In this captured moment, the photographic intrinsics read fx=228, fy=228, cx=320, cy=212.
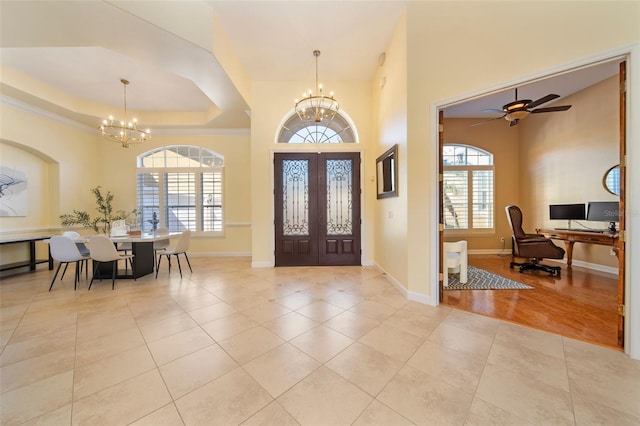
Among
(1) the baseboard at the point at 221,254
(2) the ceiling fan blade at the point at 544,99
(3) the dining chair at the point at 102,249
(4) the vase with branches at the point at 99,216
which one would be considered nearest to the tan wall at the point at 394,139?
(2) the ceiling fan blade at the point at 544,99

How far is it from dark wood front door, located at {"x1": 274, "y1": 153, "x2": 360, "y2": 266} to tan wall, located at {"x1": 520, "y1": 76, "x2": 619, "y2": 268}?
14.8ft

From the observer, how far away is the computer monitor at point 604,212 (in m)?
4.02

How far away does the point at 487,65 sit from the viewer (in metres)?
2.59

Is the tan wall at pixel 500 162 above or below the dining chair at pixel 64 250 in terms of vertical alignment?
above

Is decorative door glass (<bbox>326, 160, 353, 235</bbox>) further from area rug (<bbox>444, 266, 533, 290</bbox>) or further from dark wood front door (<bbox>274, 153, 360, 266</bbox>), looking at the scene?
area rug (<bbox>444, 266, 533, 290</bbox>)

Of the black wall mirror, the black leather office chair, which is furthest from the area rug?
the black wall mirror

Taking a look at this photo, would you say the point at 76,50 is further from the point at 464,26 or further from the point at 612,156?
the point at 612,156

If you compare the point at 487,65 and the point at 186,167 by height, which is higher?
the point at 487,65

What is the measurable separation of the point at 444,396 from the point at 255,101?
5381 mm

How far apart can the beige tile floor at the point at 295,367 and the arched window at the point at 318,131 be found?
11.2 ft

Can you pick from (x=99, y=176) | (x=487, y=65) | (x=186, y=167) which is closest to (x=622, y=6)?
(x=487, y=65)

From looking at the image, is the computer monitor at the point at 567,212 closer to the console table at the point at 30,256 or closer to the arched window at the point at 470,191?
the arched window at the point at 470,191

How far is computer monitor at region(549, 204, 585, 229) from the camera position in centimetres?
446

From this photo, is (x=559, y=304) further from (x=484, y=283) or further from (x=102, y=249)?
(x=102, y=249)
